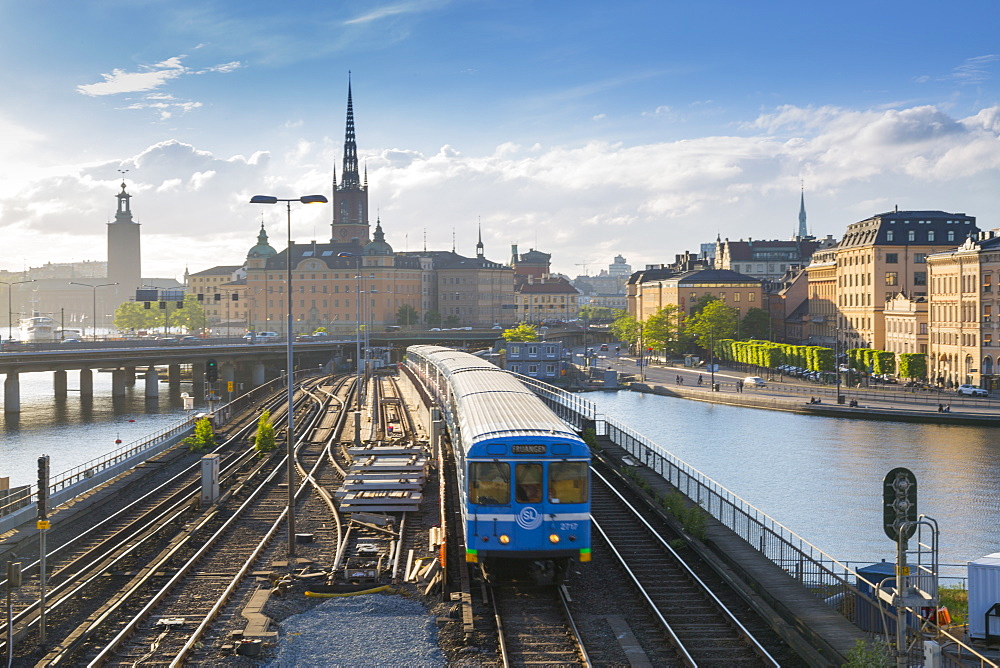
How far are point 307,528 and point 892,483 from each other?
55.6ft

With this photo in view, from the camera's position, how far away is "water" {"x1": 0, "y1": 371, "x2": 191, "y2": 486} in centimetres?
5959

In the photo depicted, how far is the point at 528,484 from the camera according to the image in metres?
20.9

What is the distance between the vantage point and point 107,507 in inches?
1423

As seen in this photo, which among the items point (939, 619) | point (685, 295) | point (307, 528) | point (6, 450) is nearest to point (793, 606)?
point (939, 619)

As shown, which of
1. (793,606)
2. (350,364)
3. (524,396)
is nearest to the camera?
(793,606)

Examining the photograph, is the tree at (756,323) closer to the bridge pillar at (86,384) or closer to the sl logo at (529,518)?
the bridge pillar at (86,384)

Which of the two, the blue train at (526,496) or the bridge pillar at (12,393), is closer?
the blue train at (526,496)

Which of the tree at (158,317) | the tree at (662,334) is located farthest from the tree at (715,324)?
the tree at (158,317)

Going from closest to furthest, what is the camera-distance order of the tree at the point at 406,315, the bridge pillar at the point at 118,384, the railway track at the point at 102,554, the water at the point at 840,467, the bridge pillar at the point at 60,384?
the railway track at the point at 102,554 < the water at the point at 840,467 < the bridge pillar at the point at 60,384 < the bridge pillar at the point at 118,384 < the tree at the point at 406,315

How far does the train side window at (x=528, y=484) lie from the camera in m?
20.8

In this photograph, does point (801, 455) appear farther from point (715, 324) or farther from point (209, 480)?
point (715, 324)

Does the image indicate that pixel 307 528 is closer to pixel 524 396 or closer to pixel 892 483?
pixel 524 396

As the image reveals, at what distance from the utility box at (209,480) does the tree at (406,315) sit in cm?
14565

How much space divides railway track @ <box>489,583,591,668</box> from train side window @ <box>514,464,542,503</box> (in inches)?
76.2
